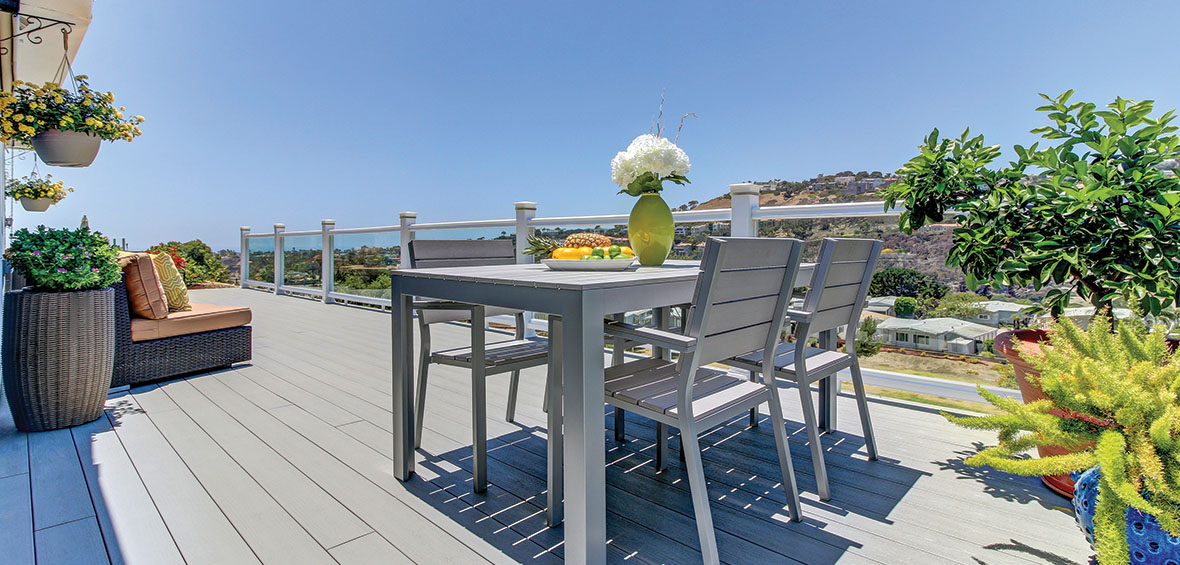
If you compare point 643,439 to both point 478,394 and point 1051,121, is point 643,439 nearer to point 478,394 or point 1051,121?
point 478,394

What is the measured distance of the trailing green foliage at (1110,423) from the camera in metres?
0.97

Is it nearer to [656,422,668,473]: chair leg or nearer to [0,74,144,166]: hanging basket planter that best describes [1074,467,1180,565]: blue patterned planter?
[656,422,668,473]: chair leg

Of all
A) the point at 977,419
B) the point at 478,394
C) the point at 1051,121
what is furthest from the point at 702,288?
the point at 1051,121

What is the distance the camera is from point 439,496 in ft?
6.24

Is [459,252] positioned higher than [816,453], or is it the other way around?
[459,252]

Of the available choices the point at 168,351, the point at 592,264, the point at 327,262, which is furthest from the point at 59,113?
the point at 327,262

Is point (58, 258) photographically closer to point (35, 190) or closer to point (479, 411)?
point (479, 411)

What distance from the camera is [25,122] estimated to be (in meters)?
2.82

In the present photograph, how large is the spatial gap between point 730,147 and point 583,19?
37.8 feet

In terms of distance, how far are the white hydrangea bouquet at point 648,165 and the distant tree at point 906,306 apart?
5.10ft

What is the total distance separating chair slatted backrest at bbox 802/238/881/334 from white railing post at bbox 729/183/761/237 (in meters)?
1.12

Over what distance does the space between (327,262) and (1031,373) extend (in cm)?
783

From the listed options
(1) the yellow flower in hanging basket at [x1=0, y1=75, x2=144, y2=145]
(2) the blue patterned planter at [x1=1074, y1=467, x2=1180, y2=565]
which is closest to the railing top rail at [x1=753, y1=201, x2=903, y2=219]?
(2) the blue patterned planter at [x1=1074, y1=467, x2=1180, y2=565]

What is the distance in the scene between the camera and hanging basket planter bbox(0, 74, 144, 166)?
2.82m
